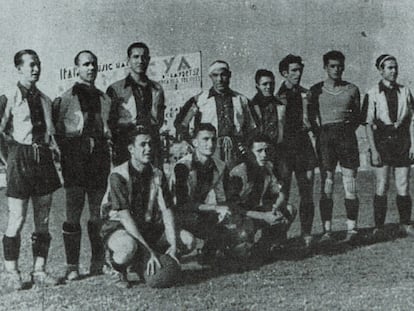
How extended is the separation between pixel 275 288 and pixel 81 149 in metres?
1.21

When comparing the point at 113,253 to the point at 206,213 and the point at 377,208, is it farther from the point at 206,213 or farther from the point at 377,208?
the point at 377,208

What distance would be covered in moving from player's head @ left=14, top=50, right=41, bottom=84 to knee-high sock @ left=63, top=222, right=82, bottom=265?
78 cm

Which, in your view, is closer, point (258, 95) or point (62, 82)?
point (258, 95)

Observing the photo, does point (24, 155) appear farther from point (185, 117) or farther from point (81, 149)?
point (185, 117)

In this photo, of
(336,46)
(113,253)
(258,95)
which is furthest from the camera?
(336,46)

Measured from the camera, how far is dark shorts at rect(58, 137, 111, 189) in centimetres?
301

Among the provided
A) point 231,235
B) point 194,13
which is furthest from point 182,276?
point 194,13

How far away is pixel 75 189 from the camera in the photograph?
9.92 feet

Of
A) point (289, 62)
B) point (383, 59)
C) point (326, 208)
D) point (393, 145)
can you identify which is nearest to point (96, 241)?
point (326, 208)

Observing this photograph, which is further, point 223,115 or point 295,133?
point 295,133

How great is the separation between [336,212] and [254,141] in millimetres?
1680

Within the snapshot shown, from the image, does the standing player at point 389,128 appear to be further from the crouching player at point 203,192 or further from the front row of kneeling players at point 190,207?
the crouching player at point 203,192

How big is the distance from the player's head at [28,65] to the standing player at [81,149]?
24cm

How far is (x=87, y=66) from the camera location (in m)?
3.05
